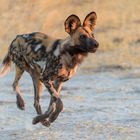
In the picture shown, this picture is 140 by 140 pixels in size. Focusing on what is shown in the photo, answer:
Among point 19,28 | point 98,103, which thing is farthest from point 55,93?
point 19,28

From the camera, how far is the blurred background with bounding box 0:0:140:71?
13688 millimetres

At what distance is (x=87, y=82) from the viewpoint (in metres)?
11.6

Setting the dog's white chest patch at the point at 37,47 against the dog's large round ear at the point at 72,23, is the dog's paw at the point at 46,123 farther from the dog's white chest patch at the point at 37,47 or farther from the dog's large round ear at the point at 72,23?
the dog's large round ear at the point at 72,23

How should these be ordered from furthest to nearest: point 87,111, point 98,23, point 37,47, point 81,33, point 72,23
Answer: point 98,23
point 87,111
point 37,47
point 72,23
point 81,33

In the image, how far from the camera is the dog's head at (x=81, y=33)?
23.5 feet

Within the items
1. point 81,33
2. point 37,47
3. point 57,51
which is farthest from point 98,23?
point 81,33

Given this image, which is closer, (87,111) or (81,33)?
(81,33)

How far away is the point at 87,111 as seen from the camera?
9023mm

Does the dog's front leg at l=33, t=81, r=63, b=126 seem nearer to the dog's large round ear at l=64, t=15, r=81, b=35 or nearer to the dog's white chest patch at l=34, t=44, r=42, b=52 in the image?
the dog's white chest patch at l=34, t=44, r=42, b=52

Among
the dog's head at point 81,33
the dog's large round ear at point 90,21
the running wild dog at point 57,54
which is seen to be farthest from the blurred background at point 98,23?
the dog's head at point 81,33

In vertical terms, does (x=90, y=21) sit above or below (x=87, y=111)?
above

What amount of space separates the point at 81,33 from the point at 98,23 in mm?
10583

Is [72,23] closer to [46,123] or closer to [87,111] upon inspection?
[46,123]

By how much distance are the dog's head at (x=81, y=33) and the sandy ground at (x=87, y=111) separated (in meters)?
0.88
